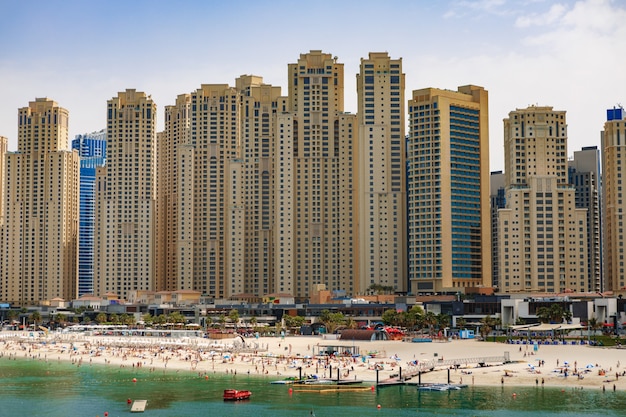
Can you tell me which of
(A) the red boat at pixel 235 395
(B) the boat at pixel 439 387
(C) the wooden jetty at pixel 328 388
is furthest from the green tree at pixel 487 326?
(A) the red boat at pixel 235 395

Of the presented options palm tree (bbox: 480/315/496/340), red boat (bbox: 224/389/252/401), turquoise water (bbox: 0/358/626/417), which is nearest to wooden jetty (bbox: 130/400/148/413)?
turquoise water (bbox: 0/358/626/417)

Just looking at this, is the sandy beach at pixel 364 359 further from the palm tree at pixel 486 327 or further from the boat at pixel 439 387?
the palm tree at pixel 486 327

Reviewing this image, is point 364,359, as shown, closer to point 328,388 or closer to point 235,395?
point 328,388

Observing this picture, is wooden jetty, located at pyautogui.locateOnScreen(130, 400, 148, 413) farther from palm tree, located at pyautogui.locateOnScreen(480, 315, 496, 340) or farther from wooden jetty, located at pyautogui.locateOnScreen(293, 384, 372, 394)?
palm tree, located at pyautogui.locateOnScreen(480, 315, 496, 340)

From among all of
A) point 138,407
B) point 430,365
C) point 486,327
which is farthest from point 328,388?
point 486,327

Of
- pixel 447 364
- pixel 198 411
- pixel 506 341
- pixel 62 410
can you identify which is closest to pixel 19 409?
pixel 62 410
